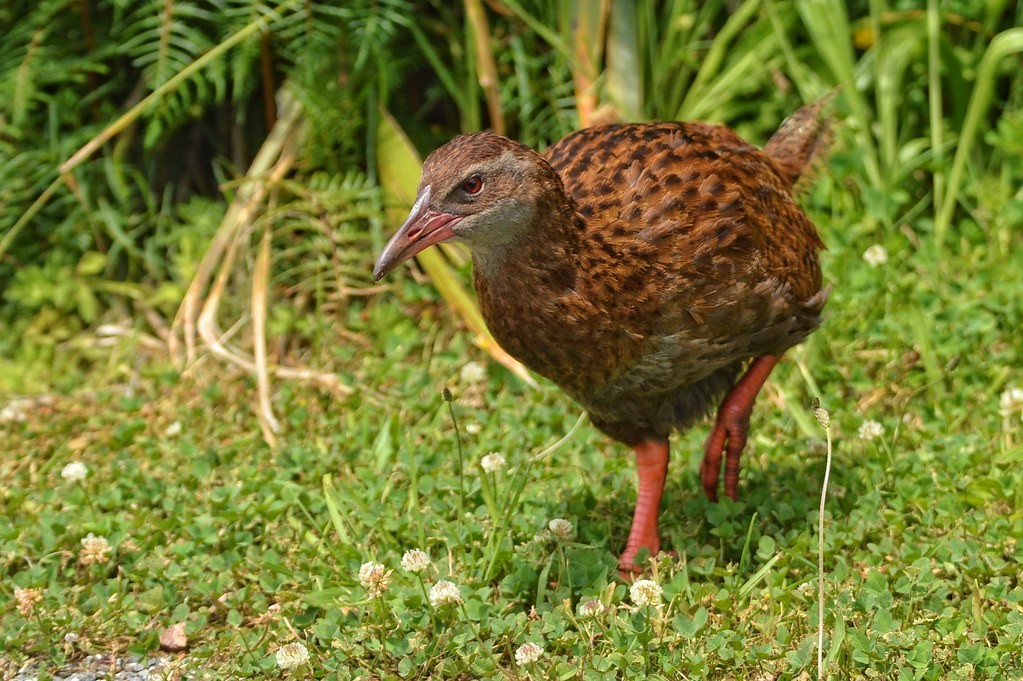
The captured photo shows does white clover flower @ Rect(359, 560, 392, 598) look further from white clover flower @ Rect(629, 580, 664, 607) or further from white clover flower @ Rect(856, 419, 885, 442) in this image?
white clover flower @ Rect(856, 419, 885, 442)

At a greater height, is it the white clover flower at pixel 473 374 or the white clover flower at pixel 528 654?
the white clover flower at pixel 528 654

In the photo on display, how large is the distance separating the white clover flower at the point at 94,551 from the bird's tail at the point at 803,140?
7.27 feet

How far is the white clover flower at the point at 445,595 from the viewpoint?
2.98 meters

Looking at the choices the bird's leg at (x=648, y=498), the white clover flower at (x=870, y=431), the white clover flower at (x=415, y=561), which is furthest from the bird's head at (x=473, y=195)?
the white clover flower at (x=870, y=431)

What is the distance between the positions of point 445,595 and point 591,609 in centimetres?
34

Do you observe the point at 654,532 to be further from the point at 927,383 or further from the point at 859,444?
the point at 927,383

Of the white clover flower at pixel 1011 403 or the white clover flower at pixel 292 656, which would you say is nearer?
the white clover flower at pixel 292 656

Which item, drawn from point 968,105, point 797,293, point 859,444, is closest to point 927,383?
point 859,444

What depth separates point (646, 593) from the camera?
304 cm

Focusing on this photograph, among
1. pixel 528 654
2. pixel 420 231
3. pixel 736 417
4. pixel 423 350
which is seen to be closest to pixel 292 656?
pixel 528 654

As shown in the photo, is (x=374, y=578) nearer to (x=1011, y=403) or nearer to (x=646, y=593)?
(x=646, y=593)

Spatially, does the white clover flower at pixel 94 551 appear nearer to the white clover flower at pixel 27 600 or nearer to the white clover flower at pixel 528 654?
the white clover flower at pixel 27 600

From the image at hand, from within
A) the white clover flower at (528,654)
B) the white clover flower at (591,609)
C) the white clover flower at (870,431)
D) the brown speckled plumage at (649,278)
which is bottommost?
the white clover flower at (870,431)

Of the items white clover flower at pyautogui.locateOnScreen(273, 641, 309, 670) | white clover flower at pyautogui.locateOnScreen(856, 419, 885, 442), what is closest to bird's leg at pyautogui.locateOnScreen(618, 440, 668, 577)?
white clover flower at pyautogui.locateOnScreen(856, 419, 885, 442)
